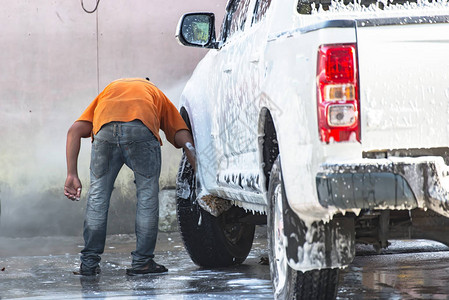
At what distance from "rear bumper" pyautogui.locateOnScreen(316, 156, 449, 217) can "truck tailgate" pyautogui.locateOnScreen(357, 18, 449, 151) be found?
0.11 m

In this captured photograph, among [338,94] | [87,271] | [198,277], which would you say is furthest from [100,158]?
[338,94]

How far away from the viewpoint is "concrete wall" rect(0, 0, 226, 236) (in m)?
9.34

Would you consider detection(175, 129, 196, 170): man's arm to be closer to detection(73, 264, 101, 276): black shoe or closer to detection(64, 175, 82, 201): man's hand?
detection(64, 175, 82, 201): man's hand

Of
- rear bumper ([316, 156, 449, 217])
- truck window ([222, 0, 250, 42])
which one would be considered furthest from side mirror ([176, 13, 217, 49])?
rear bumper ([316, 156, 449, 217])

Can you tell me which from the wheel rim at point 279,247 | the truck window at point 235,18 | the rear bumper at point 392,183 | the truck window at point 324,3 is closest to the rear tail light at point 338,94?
the rear bumper at point 392,183

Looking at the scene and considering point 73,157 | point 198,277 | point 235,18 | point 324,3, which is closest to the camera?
point 324,3

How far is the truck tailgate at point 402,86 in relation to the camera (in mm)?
3672

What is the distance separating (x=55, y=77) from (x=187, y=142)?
10.6 ft

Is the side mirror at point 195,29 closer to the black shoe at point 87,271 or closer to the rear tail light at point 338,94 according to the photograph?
the black shoe at point 87,271

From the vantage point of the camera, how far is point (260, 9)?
16.5 ft

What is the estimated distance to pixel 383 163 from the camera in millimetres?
3607

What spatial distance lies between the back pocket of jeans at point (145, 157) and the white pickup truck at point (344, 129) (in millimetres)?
1942

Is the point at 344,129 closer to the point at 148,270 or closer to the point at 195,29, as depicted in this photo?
the point at 195,29

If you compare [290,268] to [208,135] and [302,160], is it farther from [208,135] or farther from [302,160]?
[208,135]
